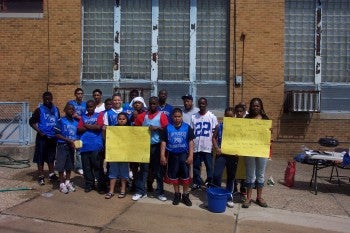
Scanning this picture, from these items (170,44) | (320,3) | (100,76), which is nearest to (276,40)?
(320,3)

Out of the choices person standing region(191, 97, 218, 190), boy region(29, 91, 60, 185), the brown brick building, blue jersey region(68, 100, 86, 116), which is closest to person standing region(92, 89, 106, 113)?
blue jersey region(68, 100, 86, 116)

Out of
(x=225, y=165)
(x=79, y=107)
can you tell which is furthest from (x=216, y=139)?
(x=79, y=107)

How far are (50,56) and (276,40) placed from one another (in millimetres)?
6473

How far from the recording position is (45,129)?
315 inches

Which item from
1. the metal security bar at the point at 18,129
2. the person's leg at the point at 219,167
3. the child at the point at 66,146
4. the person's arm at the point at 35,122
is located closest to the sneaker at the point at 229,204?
the person's leg at the point at 219,167

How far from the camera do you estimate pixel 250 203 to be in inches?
286

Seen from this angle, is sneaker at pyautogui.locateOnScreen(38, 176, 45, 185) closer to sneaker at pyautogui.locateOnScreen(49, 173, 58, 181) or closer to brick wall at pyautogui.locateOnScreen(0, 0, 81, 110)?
sneaker at pyautogui.locateOnScreen(49, 173, 58, 181)

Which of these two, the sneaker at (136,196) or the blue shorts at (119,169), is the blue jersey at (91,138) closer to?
the blue shorts at (119,169)

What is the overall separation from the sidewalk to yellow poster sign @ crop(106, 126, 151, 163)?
70 centimetres

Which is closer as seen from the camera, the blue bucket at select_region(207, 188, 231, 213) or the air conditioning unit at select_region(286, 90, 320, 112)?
the blue bucket at select_region(207, 188, 231, 213)

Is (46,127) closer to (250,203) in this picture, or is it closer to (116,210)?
(116,210)

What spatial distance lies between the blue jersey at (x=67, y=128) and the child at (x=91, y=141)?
0.73 feet

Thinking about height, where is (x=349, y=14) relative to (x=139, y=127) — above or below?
above

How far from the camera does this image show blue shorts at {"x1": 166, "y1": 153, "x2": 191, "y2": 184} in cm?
700
